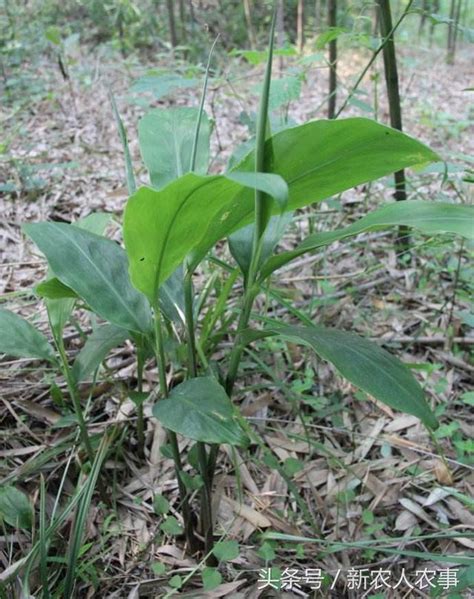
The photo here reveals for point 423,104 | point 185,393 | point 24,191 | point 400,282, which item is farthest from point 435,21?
point 423,104

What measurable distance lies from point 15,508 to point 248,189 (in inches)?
21.2

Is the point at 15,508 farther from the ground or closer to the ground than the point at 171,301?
closer to the ground

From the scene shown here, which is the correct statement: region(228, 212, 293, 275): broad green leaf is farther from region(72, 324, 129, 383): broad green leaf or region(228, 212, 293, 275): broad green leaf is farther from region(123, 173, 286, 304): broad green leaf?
region(72, 324, 129, 383): broad green leaf

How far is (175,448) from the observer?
0.71 meters

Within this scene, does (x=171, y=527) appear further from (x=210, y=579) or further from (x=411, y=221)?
(x=411, y=221)

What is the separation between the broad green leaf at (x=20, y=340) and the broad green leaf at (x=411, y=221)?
1.14 ft

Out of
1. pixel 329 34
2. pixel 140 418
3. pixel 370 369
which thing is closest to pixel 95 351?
pixel 140 418

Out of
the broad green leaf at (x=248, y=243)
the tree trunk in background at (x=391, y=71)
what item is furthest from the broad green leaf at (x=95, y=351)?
the tree trunk in background at (x=391, y=71)

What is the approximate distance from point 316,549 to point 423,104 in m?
2.85

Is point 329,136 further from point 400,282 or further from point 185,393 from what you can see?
point 400,282

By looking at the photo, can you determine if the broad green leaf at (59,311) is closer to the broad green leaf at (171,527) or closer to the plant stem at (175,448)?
the plant stem at (175,448)

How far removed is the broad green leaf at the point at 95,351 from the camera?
0.75 metres

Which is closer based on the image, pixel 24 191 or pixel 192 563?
pixel 192 563

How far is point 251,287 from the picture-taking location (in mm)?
648
